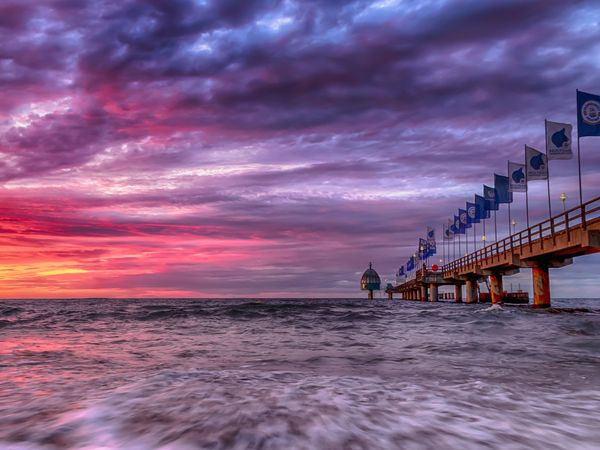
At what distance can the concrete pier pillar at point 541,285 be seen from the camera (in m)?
33.4

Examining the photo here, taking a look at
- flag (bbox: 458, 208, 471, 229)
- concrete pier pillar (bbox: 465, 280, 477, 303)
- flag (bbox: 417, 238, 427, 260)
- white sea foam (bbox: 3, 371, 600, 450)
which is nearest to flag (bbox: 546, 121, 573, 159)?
white sea foam (bbox: 3, 371, 600, 450)

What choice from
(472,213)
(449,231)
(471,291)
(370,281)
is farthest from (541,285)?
(370,281)

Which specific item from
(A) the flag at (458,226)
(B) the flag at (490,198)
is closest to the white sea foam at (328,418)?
(B) the flag at (490,198)

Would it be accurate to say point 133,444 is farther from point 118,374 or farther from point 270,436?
point 118,374

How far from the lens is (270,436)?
12.2 feet

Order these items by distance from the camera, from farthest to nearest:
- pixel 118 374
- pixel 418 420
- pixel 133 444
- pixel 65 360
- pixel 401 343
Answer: pixel 401 343 → pixel 65 360 → pixel 118 374 → pixel 418 420 → pixel 133 444

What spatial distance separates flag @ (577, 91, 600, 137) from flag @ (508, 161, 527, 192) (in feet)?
48.1

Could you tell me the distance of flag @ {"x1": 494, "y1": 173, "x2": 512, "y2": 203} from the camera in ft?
138

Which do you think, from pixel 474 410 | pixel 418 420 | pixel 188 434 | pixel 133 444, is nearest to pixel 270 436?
pixel 188 434

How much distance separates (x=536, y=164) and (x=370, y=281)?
116 metres

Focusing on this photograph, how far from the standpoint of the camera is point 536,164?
3334 cm

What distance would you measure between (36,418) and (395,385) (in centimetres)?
407

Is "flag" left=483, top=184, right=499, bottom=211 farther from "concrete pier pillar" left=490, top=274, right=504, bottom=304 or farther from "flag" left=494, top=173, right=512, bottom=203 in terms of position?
"concrete pier pillar" left=490, top=274, right=504, bottom=304

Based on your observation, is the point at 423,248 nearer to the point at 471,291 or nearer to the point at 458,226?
the point at 458,226
